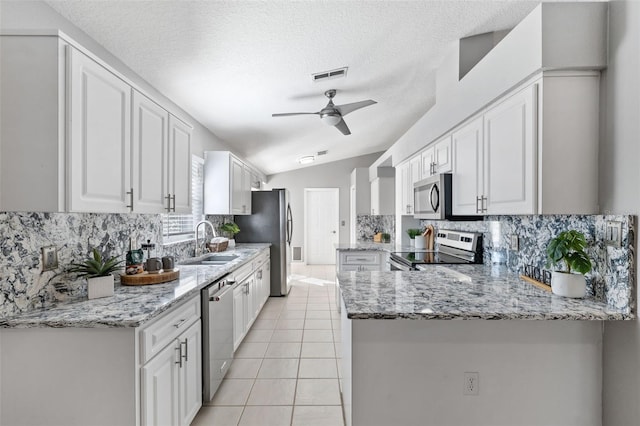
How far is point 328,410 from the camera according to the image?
2178mm

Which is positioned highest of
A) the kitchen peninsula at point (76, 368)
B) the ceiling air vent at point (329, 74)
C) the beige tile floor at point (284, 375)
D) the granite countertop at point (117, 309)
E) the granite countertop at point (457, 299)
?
the ceiling air vent at point (329, 74)

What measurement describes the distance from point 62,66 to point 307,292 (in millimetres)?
4560

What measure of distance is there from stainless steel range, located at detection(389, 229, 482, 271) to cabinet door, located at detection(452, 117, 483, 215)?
1.73 ft

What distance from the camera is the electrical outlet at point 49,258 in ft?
5.13

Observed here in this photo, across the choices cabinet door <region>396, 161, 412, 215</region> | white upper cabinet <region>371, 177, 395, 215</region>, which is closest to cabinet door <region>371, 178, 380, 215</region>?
white upper cabinet <region>371, 177, 395, 215</region>

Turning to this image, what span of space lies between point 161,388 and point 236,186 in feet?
9.24

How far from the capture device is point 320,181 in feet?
26.0

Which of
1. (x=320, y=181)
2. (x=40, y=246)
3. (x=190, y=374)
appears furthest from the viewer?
(x=320, y=181)

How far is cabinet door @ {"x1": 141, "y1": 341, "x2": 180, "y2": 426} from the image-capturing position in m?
1.44

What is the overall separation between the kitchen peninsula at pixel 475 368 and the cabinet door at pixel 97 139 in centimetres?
131

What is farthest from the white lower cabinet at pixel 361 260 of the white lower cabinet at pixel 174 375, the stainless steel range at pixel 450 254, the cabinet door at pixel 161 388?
the cabinet door at pixel 161 388

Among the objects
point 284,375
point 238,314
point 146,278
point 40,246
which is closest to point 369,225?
point 238,314

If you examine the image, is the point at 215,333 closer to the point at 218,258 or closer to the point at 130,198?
the point at 130,198

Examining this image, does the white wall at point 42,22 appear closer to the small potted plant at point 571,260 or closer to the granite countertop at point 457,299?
the granite countertop at point 457,299
